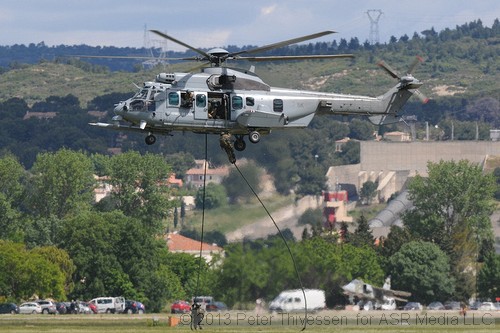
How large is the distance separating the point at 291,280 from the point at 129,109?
2368 cm

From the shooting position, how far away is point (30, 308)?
389 feet

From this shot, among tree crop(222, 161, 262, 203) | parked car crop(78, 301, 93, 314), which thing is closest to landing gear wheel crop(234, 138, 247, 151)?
tree crop(222, 161, 262, 203)

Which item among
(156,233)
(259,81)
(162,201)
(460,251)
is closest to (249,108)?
(259,81)

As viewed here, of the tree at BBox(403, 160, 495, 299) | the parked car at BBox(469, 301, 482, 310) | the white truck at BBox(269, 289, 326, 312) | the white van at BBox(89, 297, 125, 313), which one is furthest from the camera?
the tree at BBox(403, 160, 495, 299)

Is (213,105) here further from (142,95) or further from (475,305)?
(475,305)

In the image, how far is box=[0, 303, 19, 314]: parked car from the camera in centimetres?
11700

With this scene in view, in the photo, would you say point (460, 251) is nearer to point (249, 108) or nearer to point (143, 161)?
point (143, 161)

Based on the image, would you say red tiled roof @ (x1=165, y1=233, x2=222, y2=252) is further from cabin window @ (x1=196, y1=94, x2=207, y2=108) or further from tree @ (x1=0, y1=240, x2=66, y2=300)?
cabin window @ (x1=196, y1=94, x2=207, y2=108)

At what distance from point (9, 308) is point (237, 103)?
50.3m

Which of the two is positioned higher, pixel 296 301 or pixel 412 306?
pixel 296 301

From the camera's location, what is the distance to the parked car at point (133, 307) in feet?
408

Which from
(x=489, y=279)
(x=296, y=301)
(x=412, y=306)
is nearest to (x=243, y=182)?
(x=296, y=301)

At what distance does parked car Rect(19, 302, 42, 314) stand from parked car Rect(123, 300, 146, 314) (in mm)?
7443

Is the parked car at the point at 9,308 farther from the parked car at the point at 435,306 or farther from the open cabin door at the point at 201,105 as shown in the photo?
the open cabin door at the point at 201,105
